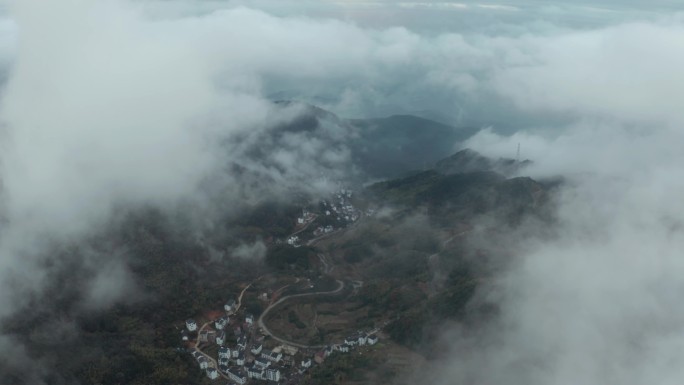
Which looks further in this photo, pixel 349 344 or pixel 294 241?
pixel 294 241

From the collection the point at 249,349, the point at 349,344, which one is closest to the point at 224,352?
the point at 249,349

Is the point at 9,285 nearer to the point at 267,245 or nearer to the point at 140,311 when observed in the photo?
the point at 140,311

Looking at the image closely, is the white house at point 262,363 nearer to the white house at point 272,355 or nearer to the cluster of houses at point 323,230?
the white house at point 272,355

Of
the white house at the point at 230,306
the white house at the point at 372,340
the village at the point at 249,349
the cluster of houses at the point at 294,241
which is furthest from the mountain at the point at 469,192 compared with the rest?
the white house at the point at 230,306

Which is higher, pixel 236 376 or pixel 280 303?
pixel 236 376

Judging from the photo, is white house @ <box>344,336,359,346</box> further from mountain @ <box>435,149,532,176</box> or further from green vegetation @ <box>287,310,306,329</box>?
mountain @ <box>435,149,532,176</box>

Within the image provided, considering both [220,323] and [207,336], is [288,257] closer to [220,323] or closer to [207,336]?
[220,323]
